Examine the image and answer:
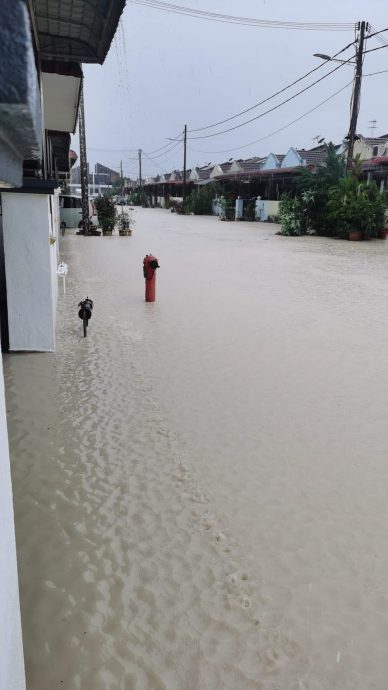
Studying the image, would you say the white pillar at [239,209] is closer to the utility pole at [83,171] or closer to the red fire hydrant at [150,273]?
the utility pole at [83,171]

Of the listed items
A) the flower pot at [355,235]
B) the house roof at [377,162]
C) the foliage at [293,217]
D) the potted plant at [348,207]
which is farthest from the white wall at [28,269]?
the house roof at [377,162]

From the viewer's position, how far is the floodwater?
2.51m

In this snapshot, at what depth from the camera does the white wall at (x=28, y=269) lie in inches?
233

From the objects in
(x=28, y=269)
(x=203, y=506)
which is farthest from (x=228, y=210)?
(x=203, y=506)

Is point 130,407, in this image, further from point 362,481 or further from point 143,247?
point 143,247

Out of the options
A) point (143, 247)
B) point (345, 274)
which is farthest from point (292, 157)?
point (345, 274)

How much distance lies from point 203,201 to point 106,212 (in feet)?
71.9

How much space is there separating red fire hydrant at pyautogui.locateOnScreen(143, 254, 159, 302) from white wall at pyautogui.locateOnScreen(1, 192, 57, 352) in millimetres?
2806

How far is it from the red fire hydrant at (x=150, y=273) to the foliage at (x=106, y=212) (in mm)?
12614

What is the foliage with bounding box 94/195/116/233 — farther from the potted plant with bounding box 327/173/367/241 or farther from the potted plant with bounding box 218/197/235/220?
the potted plant with bounding box 218/197/235/220

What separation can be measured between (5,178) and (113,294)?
31.0ft

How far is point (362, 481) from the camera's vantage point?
13.0 ft

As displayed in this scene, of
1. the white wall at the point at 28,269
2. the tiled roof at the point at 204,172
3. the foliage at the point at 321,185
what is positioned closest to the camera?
the white wall at the point at 28,269

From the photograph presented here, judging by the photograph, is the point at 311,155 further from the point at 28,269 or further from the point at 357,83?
the point at 28,269
